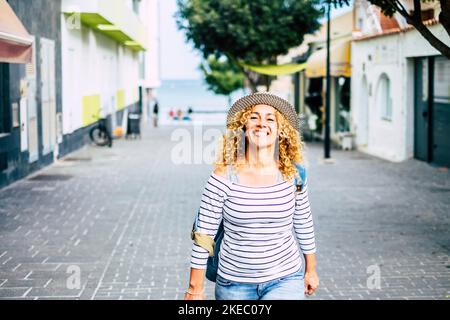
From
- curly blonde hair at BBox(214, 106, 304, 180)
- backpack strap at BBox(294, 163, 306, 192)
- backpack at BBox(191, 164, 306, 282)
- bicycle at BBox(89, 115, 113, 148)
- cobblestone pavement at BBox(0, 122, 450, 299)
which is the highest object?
curly blonde hair at BBox(214, 106, 304, 180)

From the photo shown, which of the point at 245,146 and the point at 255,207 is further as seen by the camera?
the point at 245,146

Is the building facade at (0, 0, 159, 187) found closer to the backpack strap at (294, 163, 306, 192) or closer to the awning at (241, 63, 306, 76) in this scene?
the awning at (241, 63, 306, 76)

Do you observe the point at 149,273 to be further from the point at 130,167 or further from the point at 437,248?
the point at 130,167

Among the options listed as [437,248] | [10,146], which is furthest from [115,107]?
[437,248]

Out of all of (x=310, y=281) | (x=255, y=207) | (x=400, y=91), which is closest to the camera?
(x=255, y=207)

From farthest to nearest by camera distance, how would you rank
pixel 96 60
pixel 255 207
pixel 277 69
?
pixel 277 69 < pixel 96 60 < pixel 255 207

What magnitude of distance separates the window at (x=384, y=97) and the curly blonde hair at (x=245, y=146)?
18752 mm

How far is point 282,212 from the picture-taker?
4.12m

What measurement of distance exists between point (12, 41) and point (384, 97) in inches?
538

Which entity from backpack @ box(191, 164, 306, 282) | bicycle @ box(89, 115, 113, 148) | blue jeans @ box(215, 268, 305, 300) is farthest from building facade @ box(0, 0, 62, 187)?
blue jeans @ box(215, 268, 305, 300)

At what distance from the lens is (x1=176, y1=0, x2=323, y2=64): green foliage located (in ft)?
112

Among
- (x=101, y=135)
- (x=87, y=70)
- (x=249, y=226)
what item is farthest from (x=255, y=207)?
(x=87, y=70)

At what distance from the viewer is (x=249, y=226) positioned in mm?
4090

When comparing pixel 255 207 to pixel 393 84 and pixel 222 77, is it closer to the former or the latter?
pixel 393 84
